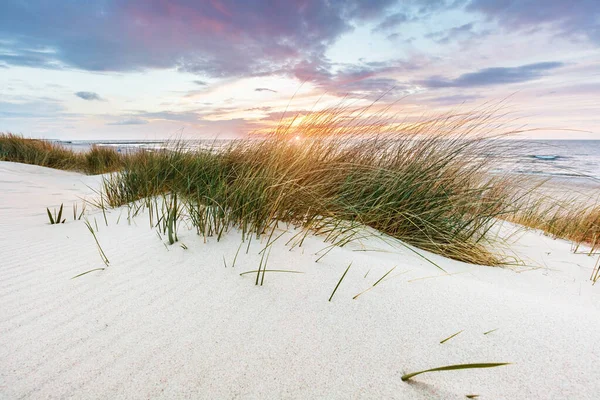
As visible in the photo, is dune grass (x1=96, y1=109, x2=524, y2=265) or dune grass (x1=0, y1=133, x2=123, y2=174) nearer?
dune grass (x1=96, y1=109, x2=524, y2=265)

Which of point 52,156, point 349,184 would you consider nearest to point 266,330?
point 349,184

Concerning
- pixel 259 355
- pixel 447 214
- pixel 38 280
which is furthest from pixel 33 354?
pixel 447 214

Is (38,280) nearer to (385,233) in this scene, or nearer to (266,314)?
(266,314)

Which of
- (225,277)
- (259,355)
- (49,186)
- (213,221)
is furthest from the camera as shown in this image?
(49,186)

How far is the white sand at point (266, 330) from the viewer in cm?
94

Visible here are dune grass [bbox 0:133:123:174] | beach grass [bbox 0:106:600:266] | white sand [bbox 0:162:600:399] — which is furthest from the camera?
dune grass [bbox 0:133:123:174]

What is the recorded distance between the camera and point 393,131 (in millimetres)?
3496

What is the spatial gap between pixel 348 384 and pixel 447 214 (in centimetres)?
228

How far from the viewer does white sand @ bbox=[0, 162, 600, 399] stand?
3.08ft

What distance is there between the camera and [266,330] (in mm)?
1149

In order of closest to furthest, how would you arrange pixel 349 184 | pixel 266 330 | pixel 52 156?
pixel 266 330 → pixel 349 184 → pixel 52 156

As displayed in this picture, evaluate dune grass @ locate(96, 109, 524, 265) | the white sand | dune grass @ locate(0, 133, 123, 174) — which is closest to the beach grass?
dune grass @ locate(96, 109, 524, 265)

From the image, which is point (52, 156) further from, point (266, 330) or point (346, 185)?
point (266, 330)

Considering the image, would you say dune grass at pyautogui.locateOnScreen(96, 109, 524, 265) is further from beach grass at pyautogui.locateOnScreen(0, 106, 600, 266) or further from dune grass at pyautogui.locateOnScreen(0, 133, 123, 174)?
dune grass at pyautogui.locateOnScreen(0, 133, 123, 174)
